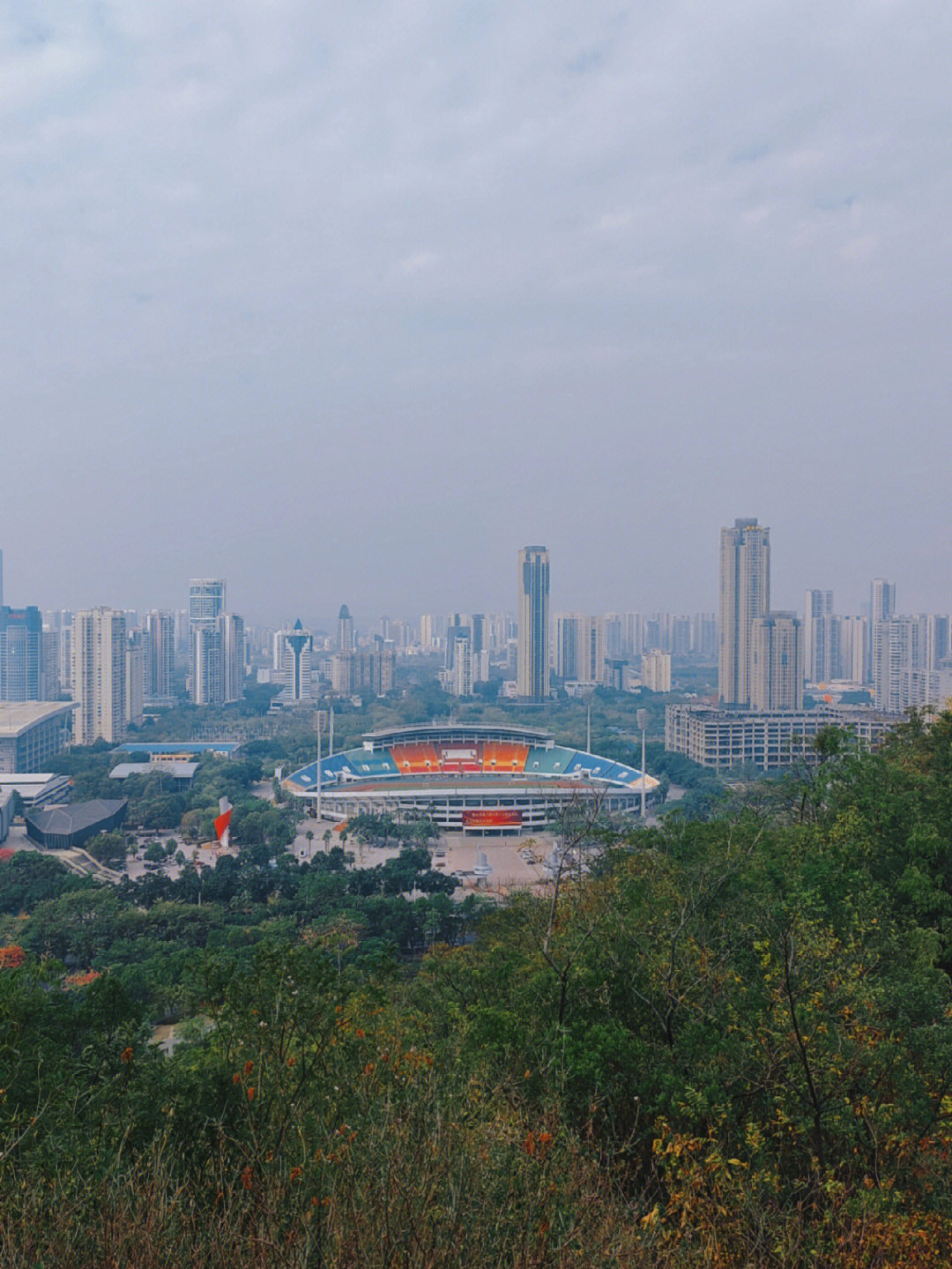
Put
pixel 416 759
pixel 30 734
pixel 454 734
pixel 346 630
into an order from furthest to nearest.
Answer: pixel 346 630 < pixel 454 734 < pixel 30 734 < pixel 416 759

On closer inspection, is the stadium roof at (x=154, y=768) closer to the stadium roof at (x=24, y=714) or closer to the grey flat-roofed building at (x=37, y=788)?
the grey flat-roofed building at (x=37, y=788)

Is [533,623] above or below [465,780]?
above

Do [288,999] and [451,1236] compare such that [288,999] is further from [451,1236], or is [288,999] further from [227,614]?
[227,614]

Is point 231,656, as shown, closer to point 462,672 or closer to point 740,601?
point 462,672

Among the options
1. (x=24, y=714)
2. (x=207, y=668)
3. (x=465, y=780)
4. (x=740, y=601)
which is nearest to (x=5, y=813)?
(x=24, y=714)

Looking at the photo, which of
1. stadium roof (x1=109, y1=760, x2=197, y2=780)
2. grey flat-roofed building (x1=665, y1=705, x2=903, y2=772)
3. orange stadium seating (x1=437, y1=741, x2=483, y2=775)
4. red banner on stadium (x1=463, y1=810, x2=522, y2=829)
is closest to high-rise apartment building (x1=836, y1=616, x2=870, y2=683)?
grey flat-roofed building (x1=665, y1=705, x2=903, y2=772)

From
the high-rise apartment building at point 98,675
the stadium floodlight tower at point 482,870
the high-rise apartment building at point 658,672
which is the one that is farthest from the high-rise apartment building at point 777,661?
the high-rise apartment building at point 98,675
